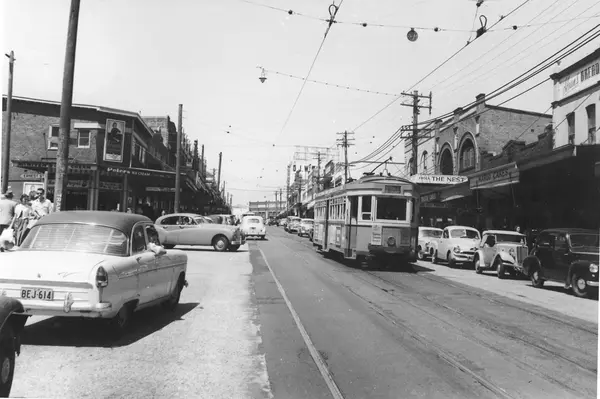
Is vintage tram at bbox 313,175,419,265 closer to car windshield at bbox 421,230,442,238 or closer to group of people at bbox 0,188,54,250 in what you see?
car windshield at bbox 421,230,442,238

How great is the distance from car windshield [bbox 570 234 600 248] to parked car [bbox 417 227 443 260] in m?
10.1

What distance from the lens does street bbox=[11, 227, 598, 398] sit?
4730 millimetres

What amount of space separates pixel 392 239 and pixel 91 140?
21356 mm

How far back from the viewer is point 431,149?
42.7m

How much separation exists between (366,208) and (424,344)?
1071cm

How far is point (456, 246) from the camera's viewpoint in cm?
2062

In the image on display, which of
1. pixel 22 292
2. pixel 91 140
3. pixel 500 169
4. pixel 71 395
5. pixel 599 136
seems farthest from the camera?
pixel 91 140

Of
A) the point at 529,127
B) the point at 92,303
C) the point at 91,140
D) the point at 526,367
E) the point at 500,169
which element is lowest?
the point at 526,367

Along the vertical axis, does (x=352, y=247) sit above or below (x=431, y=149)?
below

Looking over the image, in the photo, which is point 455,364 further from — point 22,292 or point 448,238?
point 448,238

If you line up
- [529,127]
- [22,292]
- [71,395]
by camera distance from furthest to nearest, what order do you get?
[529,127], [22,292], [71,395]

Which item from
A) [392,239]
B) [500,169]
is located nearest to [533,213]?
[500,169]

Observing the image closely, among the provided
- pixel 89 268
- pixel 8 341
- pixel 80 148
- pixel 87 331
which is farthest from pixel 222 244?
pixel 8 341

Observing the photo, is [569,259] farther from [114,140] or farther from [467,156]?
[114,140]
